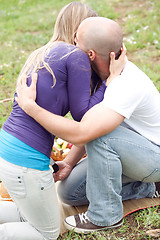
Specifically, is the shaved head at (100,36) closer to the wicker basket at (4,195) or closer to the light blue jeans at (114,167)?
the light blue jeans at (114,167)

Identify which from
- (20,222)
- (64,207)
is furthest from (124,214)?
(20,222)

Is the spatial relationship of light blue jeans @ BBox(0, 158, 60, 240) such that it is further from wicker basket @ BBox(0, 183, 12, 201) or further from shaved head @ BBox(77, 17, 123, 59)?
shaved head @ BBox(77, 17, 123, 59)

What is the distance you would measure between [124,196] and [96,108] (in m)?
0.87

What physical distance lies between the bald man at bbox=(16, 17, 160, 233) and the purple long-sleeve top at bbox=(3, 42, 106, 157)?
64 mm

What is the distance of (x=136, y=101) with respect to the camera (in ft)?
6.84

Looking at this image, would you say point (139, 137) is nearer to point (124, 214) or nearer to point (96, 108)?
point (96, 108)

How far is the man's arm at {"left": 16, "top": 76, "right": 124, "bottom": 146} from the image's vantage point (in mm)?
1985

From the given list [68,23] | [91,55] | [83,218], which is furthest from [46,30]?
[83,218]

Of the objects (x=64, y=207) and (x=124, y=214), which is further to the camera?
(x=64, y=207)

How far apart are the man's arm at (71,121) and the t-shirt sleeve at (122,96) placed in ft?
0.11

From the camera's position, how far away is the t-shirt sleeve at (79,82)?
6.52ft

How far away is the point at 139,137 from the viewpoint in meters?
2.27

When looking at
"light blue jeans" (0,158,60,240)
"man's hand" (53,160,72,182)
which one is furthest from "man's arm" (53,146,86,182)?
"light blue jeans" (0,158,60,240)

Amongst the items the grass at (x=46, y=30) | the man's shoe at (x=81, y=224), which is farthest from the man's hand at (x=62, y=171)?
the grass at (x=46, y=30)
